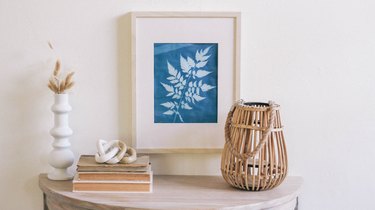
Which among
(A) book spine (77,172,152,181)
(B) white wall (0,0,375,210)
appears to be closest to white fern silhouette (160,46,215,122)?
(B) white wall (0,0,375,210)

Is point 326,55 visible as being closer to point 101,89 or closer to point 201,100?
point 201,100

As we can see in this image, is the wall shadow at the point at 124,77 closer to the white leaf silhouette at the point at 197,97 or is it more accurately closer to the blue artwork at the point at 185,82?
the blue artwork at the point at 185,82

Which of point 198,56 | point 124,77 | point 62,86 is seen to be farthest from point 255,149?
A: point 62,86

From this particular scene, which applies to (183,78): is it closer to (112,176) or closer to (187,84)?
(187,84)

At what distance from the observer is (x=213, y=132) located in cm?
146

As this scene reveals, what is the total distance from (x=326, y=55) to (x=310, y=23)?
0.10 metres

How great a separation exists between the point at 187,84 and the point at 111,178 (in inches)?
13.3

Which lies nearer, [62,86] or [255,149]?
[255,149]

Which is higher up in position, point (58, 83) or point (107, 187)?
point (58, 83)

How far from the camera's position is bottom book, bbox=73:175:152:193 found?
131cm

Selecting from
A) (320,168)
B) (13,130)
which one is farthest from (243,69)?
(13,130)

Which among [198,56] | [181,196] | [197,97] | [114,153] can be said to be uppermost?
[198,56]

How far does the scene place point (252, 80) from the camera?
4.80 ft

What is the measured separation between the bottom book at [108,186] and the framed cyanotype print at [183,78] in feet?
0.56
